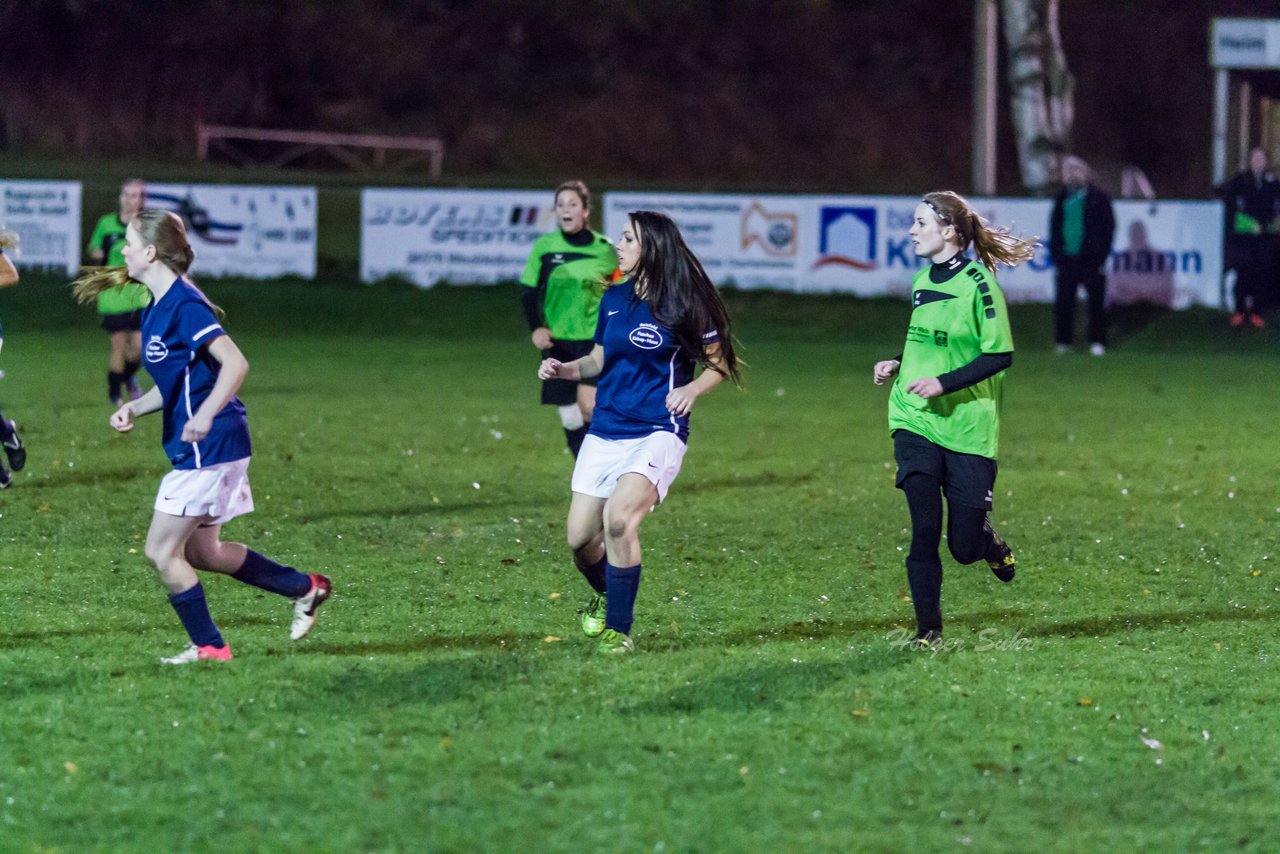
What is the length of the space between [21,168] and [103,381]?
19365mm

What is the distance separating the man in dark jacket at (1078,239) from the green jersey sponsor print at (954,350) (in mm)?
14811

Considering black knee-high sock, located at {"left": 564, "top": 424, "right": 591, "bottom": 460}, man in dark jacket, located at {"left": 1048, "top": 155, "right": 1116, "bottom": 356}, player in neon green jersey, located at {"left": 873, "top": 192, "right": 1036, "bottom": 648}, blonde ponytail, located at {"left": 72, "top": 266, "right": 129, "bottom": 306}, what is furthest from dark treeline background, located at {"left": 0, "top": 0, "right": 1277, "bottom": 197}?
blonde ponytail, located at {"left": 72, "top": 266, "right": 129, "bottom": 306}

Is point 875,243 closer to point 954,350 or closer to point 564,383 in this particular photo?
point 564,383

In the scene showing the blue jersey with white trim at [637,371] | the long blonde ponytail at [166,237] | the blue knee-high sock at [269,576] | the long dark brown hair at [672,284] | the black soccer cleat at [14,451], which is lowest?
the black soccer cleat at [14,451]

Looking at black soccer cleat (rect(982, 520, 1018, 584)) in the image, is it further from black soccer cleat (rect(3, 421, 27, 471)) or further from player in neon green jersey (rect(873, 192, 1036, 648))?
black soccer cleat (rect(3, 421, 27, 471))

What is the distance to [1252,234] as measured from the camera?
915 inches

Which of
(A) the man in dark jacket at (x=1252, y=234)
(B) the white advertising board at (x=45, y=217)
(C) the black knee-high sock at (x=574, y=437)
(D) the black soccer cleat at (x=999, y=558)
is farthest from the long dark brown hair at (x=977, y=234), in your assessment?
(B) the white advertising board at (x=45, y=217)

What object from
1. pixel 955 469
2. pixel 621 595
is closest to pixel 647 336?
pixel 621 595

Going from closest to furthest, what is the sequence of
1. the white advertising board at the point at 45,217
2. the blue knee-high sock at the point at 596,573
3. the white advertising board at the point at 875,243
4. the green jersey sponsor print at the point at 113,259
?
the blue knee-high sock at the point at 596,573 → the green jersey sponsor print at the point at 113,259 → the white advertising board at the point at 875,243 → the white advertising board at the point at 45,217

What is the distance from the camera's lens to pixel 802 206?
2459cm

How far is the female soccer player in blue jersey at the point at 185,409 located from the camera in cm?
671

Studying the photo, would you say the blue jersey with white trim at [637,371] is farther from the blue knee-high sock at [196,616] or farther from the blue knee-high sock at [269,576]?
the blue knee-high sock at [196,616]

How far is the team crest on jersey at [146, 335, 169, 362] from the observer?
675cm

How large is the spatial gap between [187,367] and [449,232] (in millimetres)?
19002
